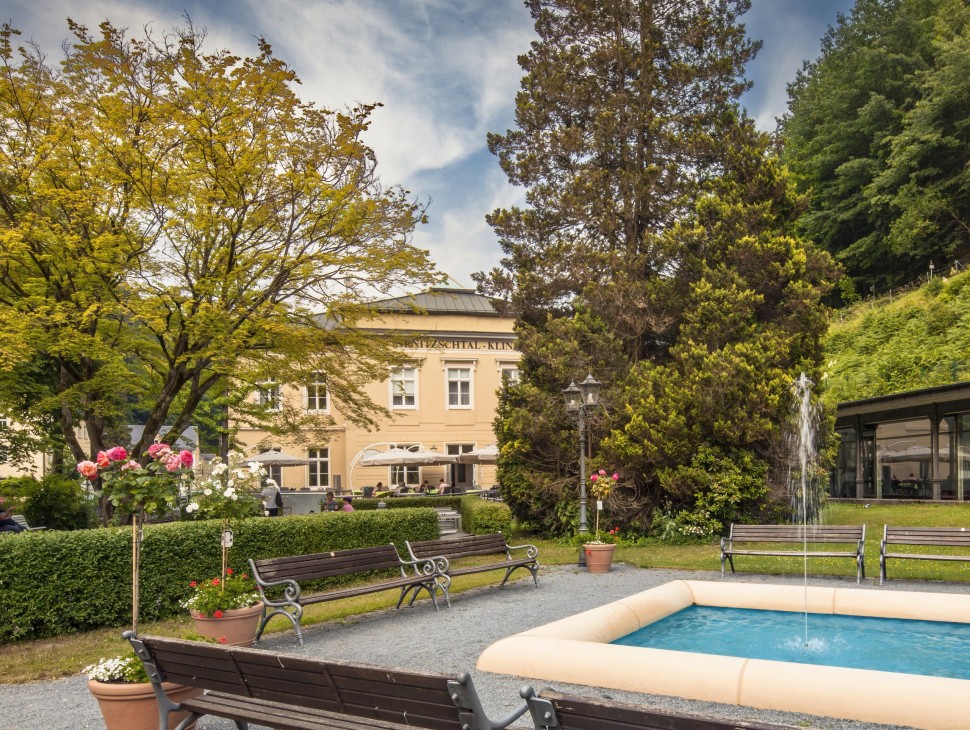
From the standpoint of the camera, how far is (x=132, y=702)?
515 centimetres

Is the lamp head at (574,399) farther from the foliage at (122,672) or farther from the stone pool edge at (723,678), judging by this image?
the foliage at (122,672)

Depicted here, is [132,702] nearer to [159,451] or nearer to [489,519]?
[159,451]

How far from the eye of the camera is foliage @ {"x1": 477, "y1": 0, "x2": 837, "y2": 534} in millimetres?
18953

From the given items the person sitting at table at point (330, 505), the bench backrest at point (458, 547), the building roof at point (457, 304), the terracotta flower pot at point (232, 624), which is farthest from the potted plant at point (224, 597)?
the building roof at point (457, 304)

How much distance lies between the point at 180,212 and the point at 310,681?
11458 millimetres

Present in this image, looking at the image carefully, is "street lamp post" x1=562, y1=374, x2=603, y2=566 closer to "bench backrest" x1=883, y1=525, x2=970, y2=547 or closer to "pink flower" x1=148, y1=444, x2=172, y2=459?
"bench backrest" x1=883, y1=525, x2=970, y2=547

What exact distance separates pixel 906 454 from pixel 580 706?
2632 centimetres

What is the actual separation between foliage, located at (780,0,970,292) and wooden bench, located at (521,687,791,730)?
4073 centimetres

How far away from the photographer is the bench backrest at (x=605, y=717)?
3.43 meters

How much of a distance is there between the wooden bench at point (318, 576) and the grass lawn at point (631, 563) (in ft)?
1.85

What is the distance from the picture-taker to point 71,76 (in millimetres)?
14055

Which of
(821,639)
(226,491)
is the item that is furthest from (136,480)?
(821,639)

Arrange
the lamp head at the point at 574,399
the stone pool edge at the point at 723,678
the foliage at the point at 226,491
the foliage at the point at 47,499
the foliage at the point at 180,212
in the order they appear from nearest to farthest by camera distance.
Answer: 1. the stone pool edge at the point at 723,678
2. the foliage at the point at 226,491
3. the foliage at the point at 180,212
4. the lamp head at the point at 574,399
5. the foliage at the point at 47,499

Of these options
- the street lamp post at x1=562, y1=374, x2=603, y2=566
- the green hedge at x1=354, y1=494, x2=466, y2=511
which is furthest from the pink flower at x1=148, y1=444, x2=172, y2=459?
the green hedge at x1=354, y1=494, x2=466, y2=511
